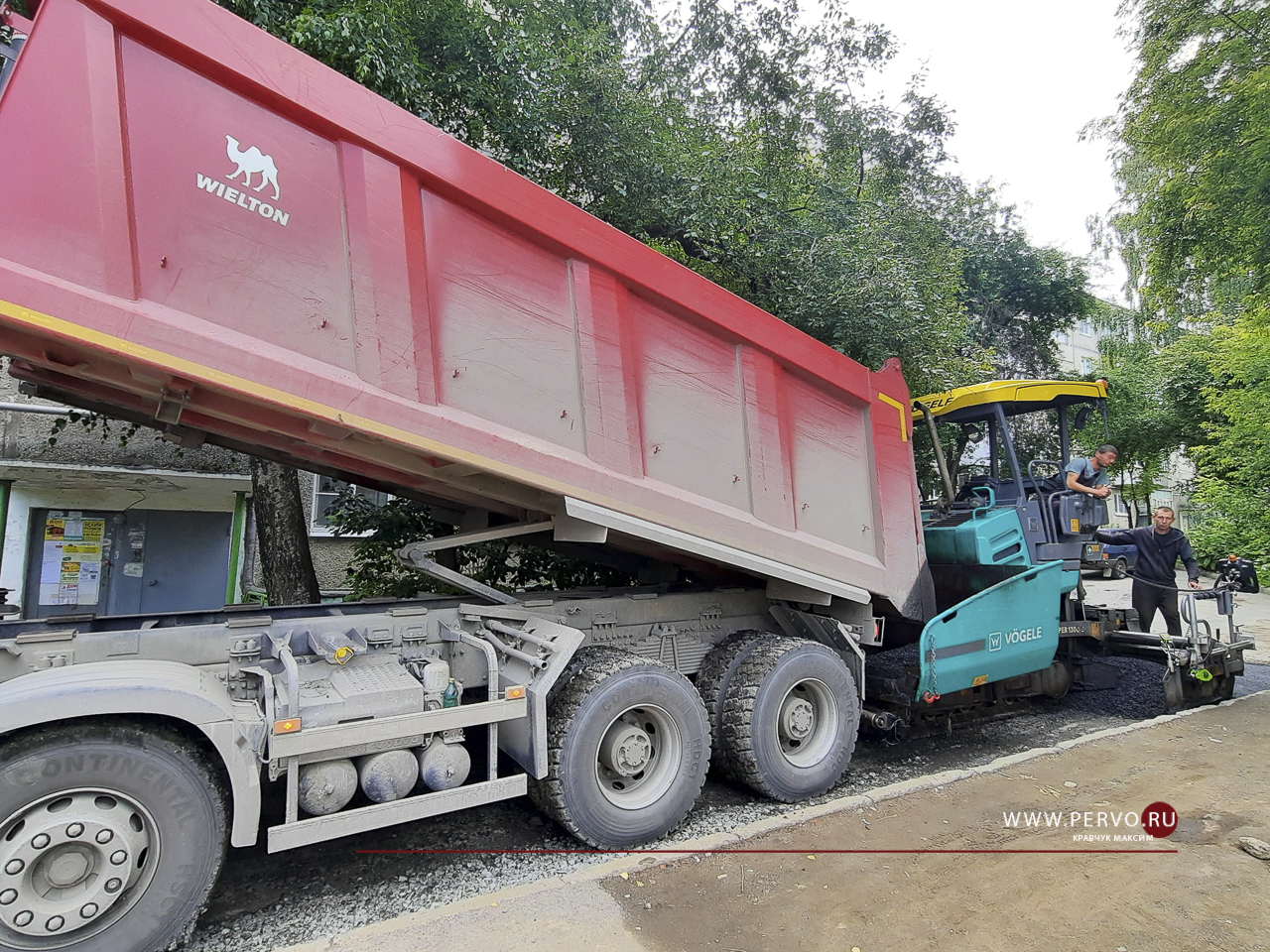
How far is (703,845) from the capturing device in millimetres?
3664

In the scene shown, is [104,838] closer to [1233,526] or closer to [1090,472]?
[1090,472]

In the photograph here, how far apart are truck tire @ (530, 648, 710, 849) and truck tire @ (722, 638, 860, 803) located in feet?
1.25

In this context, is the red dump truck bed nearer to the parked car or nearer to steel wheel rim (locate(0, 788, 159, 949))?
steel wheel rim (locate(0, 788, 159, 949))

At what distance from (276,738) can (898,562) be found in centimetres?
405

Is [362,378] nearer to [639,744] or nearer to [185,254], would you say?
[185,254]

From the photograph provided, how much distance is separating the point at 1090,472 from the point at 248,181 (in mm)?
6485

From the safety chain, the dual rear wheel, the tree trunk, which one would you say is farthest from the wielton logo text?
the safety chain

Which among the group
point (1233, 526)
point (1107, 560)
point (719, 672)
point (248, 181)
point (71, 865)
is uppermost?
point (248, 181)

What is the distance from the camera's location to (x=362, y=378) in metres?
3.09

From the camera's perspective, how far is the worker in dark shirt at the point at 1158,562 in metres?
7.08

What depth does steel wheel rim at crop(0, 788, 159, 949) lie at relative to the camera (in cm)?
249

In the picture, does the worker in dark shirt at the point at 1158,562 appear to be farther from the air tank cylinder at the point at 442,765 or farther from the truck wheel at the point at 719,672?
the air tank cylinder at the point at 442,765

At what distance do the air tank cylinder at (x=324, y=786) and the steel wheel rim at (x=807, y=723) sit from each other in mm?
2548

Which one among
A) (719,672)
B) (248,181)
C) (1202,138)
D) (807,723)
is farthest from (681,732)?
(1202,138)
